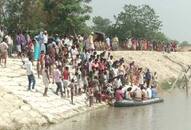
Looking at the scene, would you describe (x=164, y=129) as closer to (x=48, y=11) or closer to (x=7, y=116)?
(x=7, y=116)

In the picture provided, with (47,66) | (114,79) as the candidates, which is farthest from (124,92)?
(47,66)

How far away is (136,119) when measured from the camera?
2952 centimetres

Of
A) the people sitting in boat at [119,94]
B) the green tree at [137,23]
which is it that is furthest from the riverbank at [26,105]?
the green tree at [137,23]

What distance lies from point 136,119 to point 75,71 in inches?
210

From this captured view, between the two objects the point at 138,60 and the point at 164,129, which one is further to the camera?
the point at 138,60

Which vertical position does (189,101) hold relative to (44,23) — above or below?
below

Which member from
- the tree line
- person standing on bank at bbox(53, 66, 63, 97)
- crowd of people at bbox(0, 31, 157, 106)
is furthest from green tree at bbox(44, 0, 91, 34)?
person standing on bank at bbox(53, 66, 63, 97)

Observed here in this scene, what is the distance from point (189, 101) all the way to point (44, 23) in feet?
57.7

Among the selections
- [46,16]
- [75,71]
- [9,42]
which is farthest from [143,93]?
[46,16]

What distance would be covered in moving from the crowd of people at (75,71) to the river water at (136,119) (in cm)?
116

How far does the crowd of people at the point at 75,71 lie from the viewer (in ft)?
99.8

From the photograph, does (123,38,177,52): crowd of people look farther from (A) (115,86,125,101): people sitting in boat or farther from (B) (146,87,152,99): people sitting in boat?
(A) (115,86,125,101): people sitting in boat

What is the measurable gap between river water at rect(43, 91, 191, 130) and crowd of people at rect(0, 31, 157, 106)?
116 cm

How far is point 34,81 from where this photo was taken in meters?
29.0
